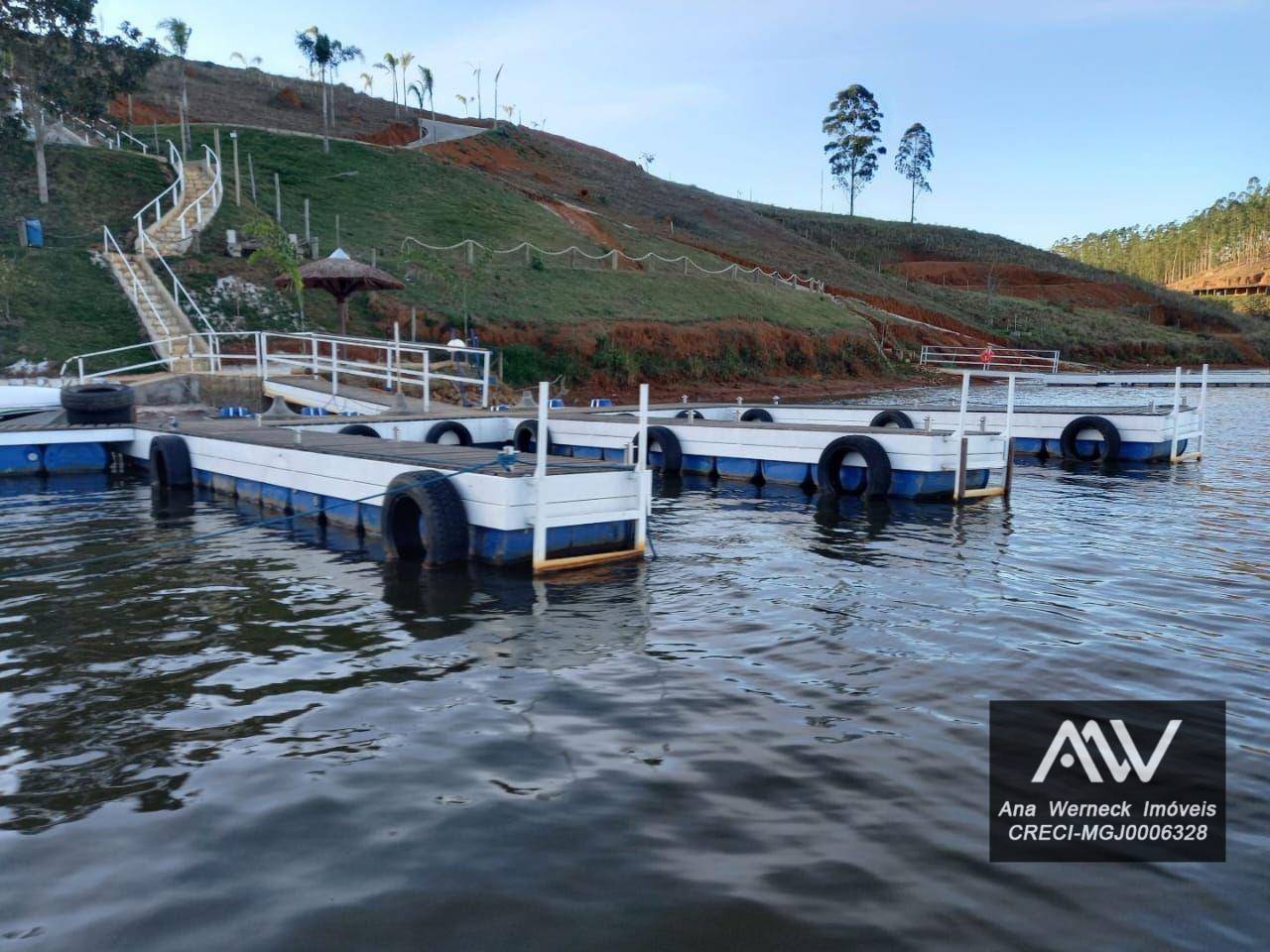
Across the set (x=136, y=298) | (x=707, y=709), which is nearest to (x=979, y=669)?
(x=707, y=709)

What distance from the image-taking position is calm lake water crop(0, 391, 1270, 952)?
13.6ft

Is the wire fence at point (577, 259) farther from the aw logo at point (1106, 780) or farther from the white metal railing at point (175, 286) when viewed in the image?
the aw logo at point (1106, 780)

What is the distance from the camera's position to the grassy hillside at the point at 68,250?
1187 inches

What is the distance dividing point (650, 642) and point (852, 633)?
6.01 feet

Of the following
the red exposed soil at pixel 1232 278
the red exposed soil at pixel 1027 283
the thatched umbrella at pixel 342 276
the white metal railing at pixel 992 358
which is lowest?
the white metal railing at pixel 992 358

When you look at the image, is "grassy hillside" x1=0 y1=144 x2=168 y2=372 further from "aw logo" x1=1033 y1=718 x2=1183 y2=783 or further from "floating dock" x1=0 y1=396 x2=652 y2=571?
"aw logo" x1=1033 y1=718 x2=1183 y2=783

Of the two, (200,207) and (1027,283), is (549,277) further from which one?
(1027,283)

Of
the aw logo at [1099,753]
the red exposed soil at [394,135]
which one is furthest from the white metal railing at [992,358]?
the aw logo at [1099,753]

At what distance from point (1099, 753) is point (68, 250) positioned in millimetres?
39590

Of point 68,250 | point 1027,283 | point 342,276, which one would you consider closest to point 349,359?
point 342,276

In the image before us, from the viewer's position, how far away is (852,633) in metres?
8.40

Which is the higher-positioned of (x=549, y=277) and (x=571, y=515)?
(x=549, y=277)

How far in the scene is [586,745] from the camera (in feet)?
19.5

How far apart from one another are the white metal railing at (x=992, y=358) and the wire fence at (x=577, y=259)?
9.97 m
